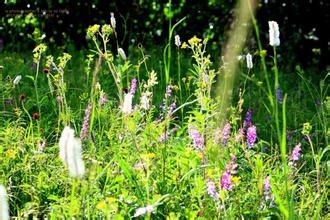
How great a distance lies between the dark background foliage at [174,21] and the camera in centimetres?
643

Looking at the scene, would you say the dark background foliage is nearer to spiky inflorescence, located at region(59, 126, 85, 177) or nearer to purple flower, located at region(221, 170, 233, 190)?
purple flower, located at region(221, 170, 233, 190)

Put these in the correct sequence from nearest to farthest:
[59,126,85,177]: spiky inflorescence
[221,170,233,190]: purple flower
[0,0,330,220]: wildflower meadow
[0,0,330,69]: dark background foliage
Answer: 1. [59,126,85,177]: spiky inflorescence
2. [0,0,330,220]: wildflower meadow
3. [221,170,233,190]: purple flower
4. [0,0,330,69]: dark background foliage

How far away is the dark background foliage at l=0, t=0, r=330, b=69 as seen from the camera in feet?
21.1

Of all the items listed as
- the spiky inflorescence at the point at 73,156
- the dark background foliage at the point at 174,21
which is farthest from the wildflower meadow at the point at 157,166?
the dark background foliage at the point at 174,21

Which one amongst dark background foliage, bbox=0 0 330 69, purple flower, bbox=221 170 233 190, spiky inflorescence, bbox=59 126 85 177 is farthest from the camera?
dark background foliage, bbox=0 0 330 69

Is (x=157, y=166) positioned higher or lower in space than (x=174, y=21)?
lower

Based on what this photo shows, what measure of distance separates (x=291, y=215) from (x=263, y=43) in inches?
196

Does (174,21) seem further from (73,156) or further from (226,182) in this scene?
(73,156)

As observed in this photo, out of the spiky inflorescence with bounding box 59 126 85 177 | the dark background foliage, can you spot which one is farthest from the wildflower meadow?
the dark background foliage

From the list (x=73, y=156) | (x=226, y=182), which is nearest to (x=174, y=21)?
(x=226, y=182)

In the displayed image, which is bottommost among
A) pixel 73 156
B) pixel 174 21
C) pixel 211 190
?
pixel 211 190

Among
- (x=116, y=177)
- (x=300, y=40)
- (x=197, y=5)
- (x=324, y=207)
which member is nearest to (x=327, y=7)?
(x=300, y=40)

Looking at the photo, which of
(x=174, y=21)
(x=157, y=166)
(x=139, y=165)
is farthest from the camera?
(x=174, y=21)

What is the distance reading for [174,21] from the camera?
6.57 metres
